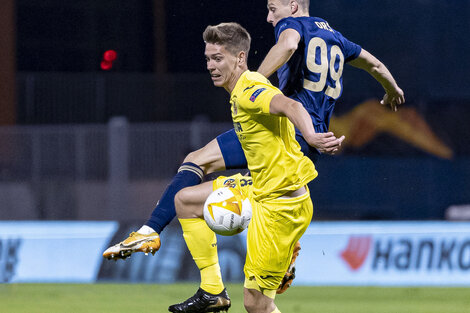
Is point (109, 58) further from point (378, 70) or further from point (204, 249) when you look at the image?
point (204, 249)

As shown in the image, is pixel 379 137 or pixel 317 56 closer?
pixel 317 56

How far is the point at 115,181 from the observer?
13.0m

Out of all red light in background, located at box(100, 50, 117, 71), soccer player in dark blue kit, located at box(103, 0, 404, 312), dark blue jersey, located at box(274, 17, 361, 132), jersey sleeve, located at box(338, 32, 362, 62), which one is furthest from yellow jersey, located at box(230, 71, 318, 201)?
red light in background, located at box(100, 50, 117, 71)

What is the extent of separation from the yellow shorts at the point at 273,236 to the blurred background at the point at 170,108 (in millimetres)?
7488

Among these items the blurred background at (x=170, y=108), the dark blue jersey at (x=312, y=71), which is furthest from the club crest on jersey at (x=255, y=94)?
the blurred background at (x=170, y=108)

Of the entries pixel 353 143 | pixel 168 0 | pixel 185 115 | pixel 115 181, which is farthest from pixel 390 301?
pixel 168 0

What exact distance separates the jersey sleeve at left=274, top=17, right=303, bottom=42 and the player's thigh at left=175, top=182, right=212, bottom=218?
99 centimetres

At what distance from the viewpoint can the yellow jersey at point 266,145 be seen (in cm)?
478

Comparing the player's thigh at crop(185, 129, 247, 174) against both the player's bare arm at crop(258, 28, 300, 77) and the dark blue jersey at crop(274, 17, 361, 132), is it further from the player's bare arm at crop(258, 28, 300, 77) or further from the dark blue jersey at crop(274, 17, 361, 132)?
the player's bare arm at crop(258, 28, 300, 77)

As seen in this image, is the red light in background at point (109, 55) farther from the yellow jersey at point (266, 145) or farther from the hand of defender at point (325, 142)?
the hand of defender at point (325, 142)

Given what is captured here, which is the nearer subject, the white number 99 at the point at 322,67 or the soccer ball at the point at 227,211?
the soccer ball at the point at 227,211

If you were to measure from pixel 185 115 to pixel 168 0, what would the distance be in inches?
115

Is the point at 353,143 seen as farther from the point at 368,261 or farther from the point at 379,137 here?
the point at 368,261

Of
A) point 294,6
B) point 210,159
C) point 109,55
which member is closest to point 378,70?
point 294,6
